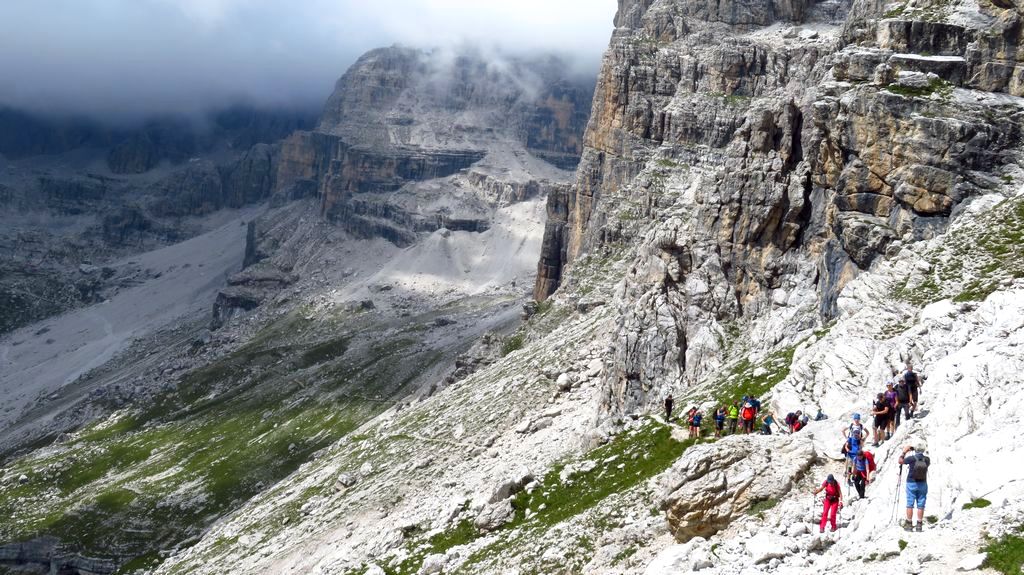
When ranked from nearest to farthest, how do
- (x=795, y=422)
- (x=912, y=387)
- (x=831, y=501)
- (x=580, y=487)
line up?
(x=831, y=501) → (x=912, y=387) → (x=795, y=422) → (x=580, y=487)

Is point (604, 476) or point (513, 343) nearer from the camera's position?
point (604, 476)

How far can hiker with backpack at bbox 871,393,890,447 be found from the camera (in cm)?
3061

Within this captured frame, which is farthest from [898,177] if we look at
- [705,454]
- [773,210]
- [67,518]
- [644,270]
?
[67,518]

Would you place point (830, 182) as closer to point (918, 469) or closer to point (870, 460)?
point (870, 460)

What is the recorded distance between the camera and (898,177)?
49406 mm

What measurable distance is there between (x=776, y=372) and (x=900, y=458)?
20.3 m

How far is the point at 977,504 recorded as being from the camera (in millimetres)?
23922

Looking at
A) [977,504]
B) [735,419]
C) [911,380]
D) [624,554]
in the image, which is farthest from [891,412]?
[624,554]

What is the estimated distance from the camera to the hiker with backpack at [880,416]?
100 ft

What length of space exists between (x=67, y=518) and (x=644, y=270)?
11855 centimetres

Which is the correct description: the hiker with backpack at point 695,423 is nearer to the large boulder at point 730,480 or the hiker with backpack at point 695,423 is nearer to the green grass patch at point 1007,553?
the large boulder at point 730,480

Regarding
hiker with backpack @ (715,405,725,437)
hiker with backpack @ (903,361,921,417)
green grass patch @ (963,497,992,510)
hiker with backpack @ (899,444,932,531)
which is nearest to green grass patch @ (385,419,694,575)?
hiker with backpack @ (715,405,725,437)

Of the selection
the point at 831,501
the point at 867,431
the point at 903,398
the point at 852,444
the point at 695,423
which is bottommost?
the point at 695,423

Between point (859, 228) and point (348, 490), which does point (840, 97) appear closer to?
point (859, 228)
